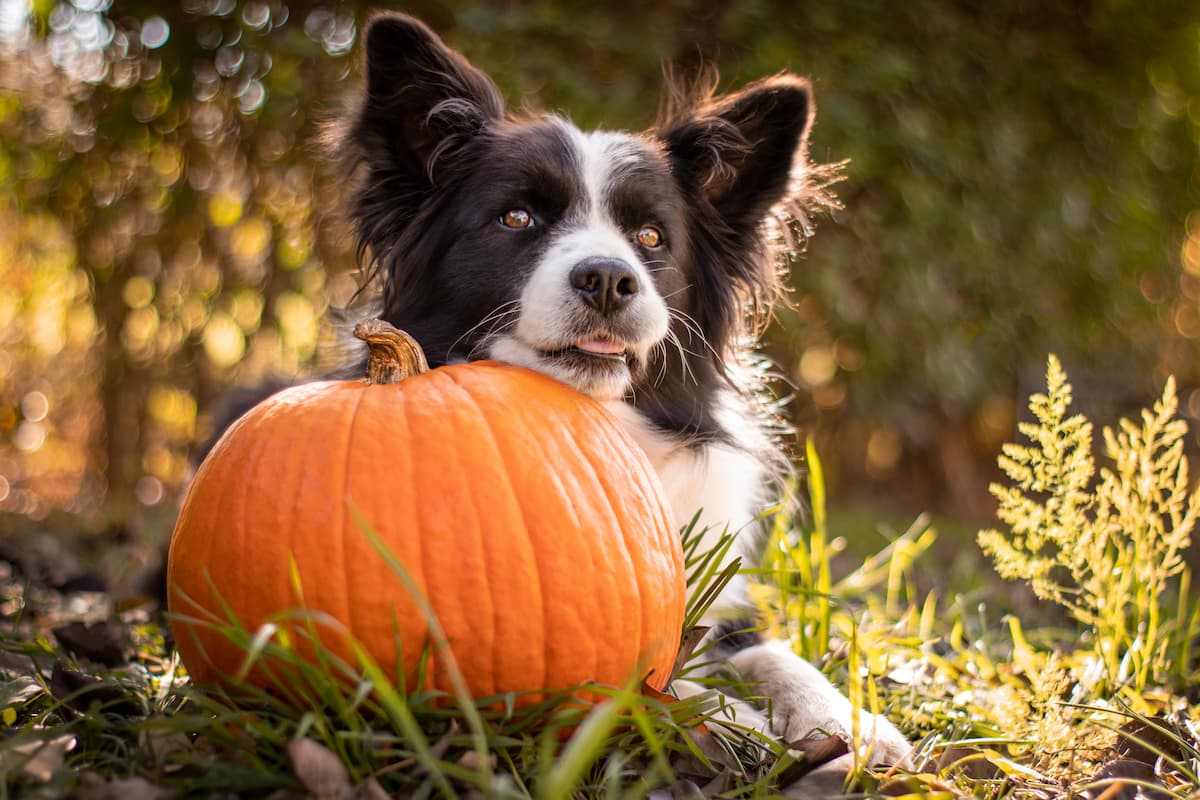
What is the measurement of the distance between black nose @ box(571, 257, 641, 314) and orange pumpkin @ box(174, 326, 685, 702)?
0.51m

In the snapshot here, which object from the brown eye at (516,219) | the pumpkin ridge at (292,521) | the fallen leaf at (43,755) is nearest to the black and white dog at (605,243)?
the brown eye at (516,219)

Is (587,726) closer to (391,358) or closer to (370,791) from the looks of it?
(370,791)

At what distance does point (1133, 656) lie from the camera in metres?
2.22

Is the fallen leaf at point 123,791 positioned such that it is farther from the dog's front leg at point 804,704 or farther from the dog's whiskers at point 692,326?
the dog's whiskers at point 692,326

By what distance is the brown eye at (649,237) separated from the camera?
2.68 metres

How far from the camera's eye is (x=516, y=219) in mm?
2588

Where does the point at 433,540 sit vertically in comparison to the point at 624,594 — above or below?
above

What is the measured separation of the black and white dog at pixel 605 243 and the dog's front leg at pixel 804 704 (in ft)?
0.04

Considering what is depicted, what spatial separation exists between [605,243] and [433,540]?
1.12m

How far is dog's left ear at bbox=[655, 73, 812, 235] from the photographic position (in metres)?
2.93

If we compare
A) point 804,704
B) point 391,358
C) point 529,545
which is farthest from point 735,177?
point 529,545

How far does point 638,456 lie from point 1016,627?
110cm

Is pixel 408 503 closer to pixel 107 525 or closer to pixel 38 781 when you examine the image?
pixel 38 781

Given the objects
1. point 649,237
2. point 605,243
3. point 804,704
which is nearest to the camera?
point 804,704
